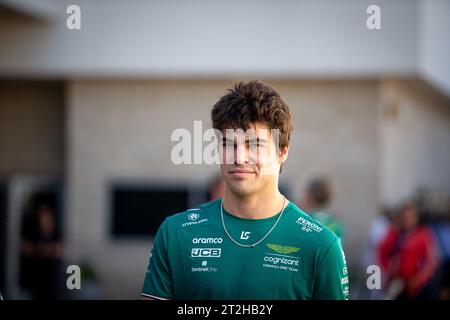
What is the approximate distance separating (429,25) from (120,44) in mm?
5375

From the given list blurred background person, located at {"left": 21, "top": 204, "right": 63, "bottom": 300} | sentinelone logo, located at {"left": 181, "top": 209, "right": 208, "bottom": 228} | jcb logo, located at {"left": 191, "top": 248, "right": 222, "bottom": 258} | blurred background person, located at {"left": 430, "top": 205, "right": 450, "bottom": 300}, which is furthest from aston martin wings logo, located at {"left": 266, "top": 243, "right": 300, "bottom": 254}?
blurred background person, located at {"left": 21, "top": 204, "right": 63, "bottom": 300}

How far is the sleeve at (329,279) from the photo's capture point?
11.6 ft

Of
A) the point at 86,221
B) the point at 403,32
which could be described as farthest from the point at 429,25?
the point at 86,221

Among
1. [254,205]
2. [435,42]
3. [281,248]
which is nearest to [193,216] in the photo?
[254,205]

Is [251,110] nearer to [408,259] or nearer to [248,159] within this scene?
[248,159]

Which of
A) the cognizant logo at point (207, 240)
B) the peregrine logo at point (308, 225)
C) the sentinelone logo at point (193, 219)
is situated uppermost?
the sentinelone logo at point (193, 219)

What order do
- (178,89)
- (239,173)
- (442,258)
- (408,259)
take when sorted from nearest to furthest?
(239,173)
(408,259)
(442,258)
(178,89)

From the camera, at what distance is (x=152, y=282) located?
3.59 metres

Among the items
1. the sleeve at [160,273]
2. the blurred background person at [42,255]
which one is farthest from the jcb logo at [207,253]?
the blurred background person at [42,255]

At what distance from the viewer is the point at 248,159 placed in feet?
11.6

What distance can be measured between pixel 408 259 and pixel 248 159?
707 centimetres

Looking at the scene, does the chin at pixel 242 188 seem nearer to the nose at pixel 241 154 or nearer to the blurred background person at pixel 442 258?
the nose at pixel 241 154

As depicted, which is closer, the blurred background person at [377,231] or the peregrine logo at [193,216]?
the peregrine logo at [193,216]

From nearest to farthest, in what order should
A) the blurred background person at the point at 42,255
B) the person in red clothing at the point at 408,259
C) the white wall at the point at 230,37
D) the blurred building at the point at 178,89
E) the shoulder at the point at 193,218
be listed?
the shoulder at the point at 193,218 → the person in red clothing at the point at 408,259 → the blurred background person at the point at 42,255 → the white wall at the point at 230,37 → the blurred building at the point at 178,89
